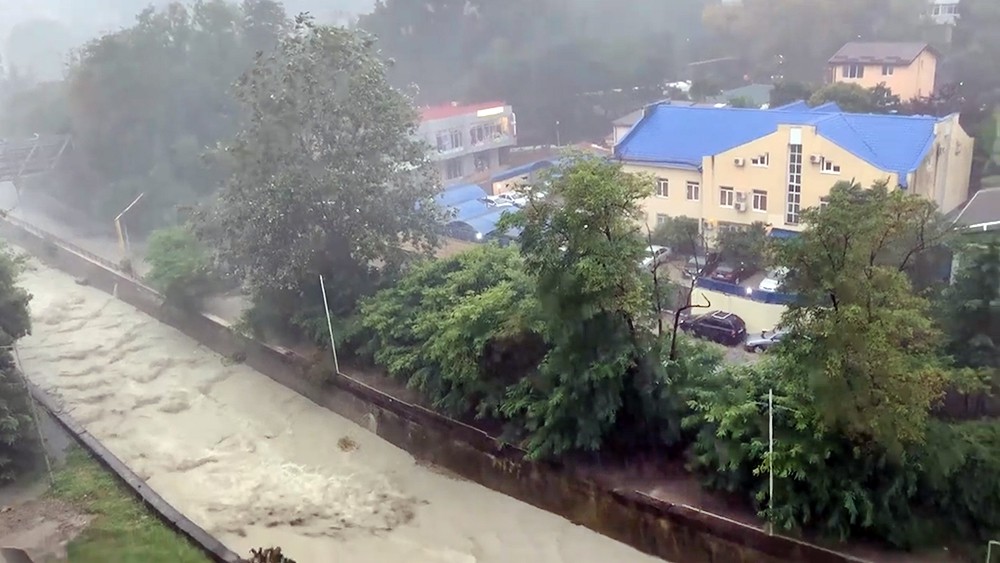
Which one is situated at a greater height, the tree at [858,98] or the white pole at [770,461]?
the tree at [858,98]

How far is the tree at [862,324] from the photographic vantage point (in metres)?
3.62

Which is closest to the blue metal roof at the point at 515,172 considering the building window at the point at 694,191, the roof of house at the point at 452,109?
the roof of house at the point at 452,109

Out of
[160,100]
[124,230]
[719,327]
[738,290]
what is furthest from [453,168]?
[719,327]

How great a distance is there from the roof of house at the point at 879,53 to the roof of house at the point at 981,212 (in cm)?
314

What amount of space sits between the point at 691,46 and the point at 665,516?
10483 millimetres

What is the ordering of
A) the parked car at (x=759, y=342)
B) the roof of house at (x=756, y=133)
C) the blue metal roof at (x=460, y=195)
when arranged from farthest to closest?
the blue metal roof at (x=460, y=195) → the roof of house at (x=756, y=133) → the parked car at (x=759, y=342)

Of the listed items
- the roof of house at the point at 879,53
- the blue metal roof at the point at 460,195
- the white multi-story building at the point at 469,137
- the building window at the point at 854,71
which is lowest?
the blue metal roof at the point at 460,195

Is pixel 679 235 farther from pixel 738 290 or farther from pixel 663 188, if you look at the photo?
pixel 738 290

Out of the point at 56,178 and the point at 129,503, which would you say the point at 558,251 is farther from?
the point at 56,178

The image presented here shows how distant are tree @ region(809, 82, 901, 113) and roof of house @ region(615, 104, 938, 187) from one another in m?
0.47

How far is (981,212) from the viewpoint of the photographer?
6.06 metres

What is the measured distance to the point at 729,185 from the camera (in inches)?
291

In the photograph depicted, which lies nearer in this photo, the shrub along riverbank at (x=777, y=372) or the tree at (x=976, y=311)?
the shrub along riverbank at (x=777, y=372)

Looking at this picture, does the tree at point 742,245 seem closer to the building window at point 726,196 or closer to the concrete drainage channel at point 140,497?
the building window at point 726,196
